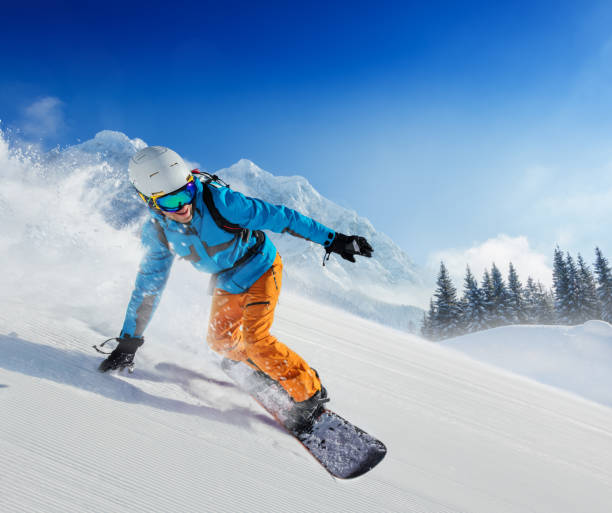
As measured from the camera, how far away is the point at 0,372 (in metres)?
1.71

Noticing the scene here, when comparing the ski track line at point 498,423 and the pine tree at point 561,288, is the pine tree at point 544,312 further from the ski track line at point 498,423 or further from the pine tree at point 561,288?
the ski track line at point 498,423

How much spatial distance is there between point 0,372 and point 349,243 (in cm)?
236

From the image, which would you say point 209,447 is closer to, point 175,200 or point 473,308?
point 175,200

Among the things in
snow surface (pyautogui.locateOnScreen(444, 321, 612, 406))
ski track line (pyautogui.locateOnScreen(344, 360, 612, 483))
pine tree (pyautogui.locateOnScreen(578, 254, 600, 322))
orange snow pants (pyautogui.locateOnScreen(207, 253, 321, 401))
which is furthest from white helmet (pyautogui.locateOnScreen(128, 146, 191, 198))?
pine tree (pyautogui.locateOnScreen(578, 254, 600, 322))

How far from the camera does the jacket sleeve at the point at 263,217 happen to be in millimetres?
2457

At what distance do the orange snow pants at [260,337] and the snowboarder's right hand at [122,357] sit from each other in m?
0.78

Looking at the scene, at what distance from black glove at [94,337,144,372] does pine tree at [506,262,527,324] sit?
38973 millimetres

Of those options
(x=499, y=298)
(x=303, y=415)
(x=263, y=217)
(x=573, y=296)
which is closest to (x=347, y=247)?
(x=263, y=217)

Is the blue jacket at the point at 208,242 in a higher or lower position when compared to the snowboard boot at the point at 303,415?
higher

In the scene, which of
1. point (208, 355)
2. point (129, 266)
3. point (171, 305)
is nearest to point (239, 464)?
point (208, 355)

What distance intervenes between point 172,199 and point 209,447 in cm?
159

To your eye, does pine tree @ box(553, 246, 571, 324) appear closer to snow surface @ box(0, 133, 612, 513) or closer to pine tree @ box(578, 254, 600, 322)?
pine tree @ box(578, 254, 600, 322)

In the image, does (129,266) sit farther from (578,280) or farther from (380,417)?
(578,280)

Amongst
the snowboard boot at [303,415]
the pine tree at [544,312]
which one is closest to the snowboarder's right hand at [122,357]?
the snowboard boot at [303,415]
